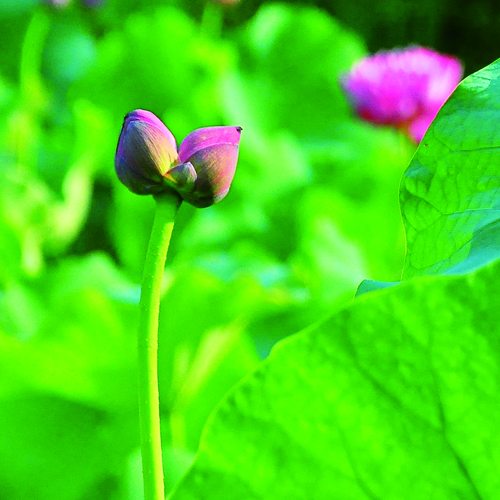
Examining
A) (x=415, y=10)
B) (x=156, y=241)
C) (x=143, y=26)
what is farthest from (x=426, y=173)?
(x=415, y=10)

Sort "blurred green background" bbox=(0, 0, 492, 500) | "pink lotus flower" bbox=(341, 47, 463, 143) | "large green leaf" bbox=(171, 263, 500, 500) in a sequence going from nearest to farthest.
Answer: "large green leaf" bbox=(171, 263, 500, 500)
"blurred green background" bbox=(0, 0, 492, 500)
"pink lotus flower" bbox=(341, 47, 463, 143)

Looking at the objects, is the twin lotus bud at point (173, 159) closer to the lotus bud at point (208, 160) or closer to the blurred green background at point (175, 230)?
the lotus bud at point (208, 160)

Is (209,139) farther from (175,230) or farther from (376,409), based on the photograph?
(175,230)

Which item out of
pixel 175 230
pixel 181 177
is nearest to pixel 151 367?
pixel 181 177

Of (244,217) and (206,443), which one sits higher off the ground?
(206,443)

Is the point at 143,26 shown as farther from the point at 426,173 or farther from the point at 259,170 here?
the point at 426,173

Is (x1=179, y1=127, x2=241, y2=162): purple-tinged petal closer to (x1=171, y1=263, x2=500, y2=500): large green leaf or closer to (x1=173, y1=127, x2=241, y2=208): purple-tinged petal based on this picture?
(x1=173, y1=127, x2=241, y2=208): purple-tinged petal

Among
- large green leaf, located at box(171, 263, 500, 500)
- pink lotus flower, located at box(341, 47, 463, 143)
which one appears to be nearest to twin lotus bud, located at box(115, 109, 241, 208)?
large green leaf, located at box(171, 263, 500, 500)
